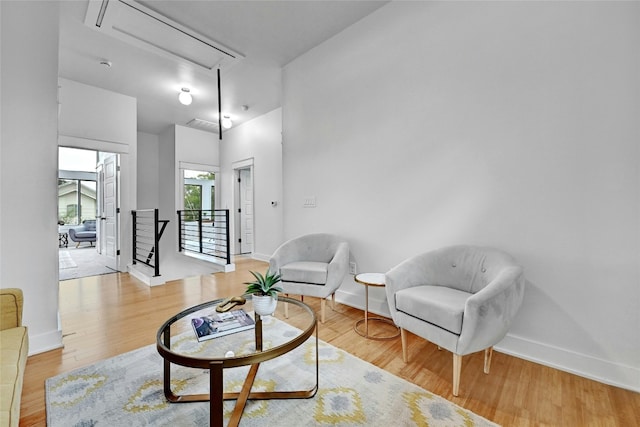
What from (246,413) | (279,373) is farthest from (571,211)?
(246,413)

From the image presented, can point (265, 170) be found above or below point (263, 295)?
above

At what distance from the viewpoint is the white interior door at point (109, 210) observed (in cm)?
486

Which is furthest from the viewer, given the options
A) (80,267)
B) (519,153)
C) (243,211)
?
(243,211)

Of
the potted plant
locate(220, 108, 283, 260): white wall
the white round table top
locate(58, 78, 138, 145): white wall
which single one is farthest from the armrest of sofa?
locate(220, 108, 283, 260): white wall

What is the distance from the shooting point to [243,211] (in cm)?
639

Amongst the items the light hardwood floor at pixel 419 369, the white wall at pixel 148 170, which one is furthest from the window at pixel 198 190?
the light hardwood floor at pixel 419 369

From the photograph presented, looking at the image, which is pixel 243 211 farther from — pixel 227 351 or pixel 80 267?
pixel 227 351

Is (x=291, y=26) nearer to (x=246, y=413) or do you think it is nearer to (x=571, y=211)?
(x=571, y=211)

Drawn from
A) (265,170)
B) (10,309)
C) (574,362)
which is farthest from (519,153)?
(265,170)

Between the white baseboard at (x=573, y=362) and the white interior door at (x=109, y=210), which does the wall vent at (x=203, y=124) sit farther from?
the white baseboard at (x=573, y=362)

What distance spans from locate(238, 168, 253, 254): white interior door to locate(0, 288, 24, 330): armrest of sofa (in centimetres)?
484

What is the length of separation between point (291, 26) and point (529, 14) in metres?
2.15

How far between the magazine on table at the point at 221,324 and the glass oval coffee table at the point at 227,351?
2cm

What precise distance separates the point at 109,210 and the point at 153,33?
3549 mm
